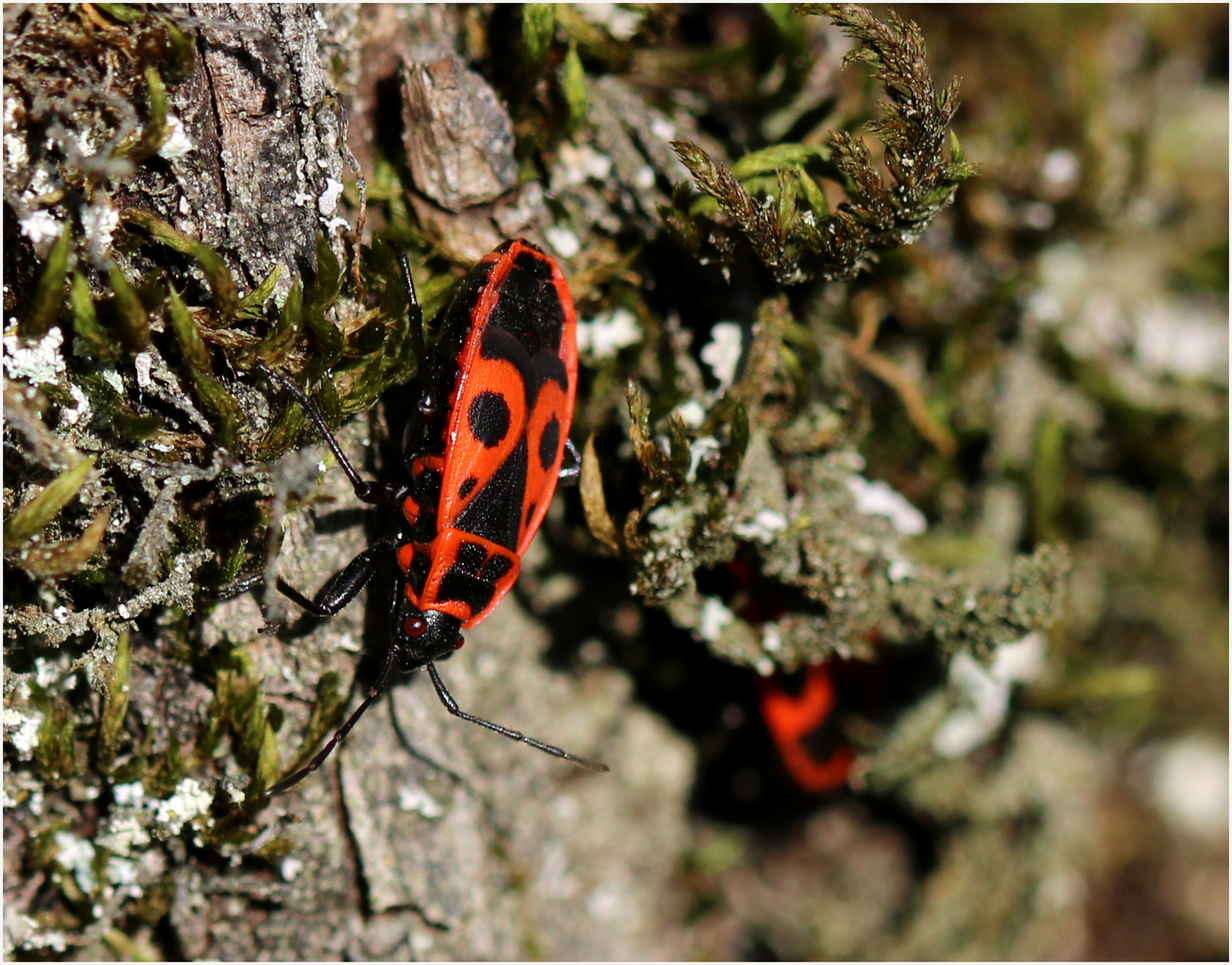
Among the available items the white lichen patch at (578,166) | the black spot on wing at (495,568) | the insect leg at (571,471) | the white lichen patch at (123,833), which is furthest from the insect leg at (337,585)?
the white lichen patch at (578,166)

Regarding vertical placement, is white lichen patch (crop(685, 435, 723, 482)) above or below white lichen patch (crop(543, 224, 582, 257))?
below

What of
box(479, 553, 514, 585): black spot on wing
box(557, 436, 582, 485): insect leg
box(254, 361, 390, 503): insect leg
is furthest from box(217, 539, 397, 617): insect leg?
box(557, 436, 582, 485): insect leg

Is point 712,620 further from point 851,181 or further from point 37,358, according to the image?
point 37,358

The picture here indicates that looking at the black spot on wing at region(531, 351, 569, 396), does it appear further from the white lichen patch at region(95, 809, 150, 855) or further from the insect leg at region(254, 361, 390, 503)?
the white lichen patch at region(95, 809, 150, 855)

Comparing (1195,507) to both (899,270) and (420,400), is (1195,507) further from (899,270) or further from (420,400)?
(420,400)

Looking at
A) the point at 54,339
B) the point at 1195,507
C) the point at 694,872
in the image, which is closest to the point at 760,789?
the point at 694,872

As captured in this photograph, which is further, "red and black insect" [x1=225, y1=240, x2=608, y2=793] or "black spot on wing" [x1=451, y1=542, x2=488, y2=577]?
"black spot on wing" [x1=451, y1=542, x2=488, y2=577]
